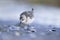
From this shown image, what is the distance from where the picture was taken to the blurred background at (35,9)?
4.41 ft

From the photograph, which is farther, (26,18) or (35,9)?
(35,9)

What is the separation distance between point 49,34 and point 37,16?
0.77 feet

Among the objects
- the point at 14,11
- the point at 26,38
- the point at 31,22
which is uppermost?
the point at 14,11

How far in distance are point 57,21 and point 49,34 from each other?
20cm

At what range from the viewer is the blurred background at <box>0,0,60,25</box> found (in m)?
1.34

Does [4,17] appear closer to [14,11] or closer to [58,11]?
[14,11]

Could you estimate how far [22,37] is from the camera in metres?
1.17

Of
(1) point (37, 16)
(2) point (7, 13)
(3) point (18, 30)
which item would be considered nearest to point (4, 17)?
(2) point (7, 13)

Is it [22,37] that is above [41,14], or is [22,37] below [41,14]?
below

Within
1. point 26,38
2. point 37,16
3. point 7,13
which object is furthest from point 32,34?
point 7,13

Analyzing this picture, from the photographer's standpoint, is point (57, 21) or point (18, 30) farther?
point (57, 21)

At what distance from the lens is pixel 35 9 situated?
4.60ft

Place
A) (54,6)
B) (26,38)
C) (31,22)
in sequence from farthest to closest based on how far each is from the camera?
(54,6), (31,22), (26,38)

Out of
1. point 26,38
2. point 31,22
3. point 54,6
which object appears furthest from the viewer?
point 54,6
